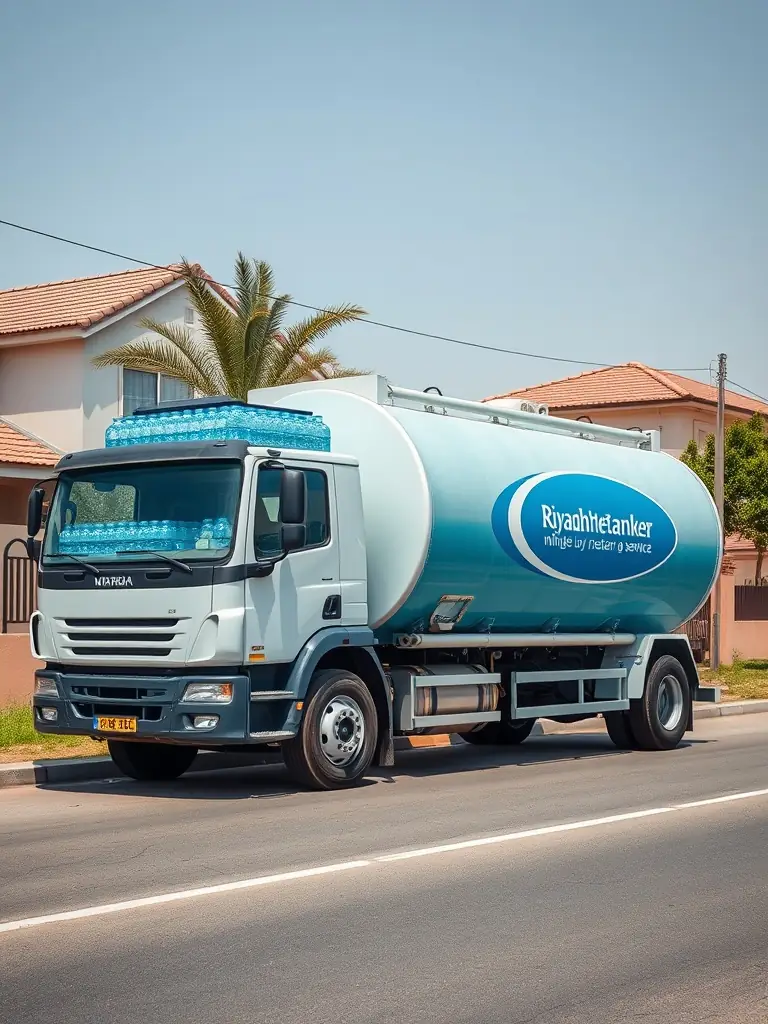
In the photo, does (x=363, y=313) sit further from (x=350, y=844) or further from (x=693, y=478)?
(x=350, y=844)

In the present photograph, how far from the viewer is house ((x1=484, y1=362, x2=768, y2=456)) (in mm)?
45500

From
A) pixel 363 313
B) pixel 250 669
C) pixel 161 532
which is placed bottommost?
pixel 250 669

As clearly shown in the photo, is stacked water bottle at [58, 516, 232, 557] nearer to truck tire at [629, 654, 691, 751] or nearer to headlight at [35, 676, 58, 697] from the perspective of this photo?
headlight at [35, 676, 58, 697]

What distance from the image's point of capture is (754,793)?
12.2 meters

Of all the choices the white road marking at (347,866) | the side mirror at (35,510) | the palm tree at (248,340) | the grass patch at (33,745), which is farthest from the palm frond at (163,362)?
the white road marking at (347,866)

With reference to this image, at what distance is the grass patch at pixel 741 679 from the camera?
81.0ft

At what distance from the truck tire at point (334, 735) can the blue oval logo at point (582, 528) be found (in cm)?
244

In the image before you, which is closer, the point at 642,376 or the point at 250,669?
the point at 250,669

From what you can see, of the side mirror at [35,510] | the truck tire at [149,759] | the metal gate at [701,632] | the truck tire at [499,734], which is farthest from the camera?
the metal gate at [701,632]

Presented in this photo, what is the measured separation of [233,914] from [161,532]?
4836 mm

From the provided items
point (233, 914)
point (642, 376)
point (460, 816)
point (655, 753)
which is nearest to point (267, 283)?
point (655, 753)

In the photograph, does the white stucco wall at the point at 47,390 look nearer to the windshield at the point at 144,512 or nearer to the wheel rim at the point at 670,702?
the wheel rim at the point at 670,702

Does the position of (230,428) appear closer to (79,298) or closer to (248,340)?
(248,340)

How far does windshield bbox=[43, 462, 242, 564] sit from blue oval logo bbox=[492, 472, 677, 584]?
130 inches
